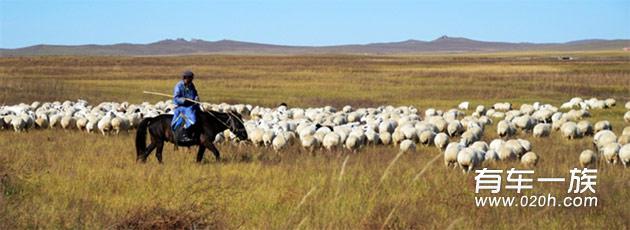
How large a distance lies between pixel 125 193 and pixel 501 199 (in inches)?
205

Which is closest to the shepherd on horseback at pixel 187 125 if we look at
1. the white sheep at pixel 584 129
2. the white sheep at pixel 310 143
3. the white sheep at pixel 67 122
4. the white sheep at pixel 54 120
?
the white sheep at pixel 310 143

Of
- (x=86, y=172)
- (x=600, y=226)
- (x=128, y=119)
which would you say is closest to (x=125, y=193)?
(x=86, y=172)

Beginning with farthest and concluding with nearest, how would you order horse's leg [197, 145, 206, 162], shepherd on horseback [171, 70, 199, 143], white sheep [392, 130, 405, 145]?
white sheep [392, 130, 405, 145] < horse's leg [197, 145, 206, 162] < shepherd on horseback [171, 70, 199, 143]

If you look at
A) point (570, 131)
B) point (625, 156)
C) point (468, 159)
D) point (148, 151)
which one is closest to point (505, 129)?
point (570, 131)

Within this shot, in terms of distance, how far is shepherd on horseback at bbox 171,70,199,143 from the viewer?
42.3ft

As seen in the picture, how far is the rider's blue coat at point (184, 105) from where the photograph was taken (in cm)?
1295

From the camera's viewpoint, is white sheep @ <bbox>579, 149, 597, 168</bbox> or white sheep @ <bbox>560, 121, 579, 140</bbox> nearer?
white sheep @ <bbox>579, 149, 597, 168</bbox>

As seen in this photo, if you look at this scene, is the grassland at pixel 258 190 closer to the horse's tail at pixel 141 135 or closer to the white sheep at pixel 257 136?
the horse's tail at pixel 141 135

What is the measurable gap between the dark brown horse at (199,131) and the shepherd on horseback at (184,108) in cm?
17

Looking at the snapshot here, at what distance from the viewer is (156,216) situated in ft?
26.0

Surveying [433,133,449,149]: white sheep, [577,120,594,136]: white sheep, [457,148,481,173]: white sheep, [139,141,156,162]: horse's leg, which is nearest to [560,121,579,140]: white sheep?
[577,120,594,136]: white sheep

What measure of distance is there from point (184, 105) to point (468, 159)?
5072 mm

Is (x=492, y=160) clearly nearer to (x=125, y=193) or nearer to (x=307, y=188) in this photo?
(x=307, y=188)

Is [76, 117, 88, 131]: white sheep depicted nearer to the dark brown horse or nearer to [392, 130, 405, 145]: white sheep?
the dark brown horse
